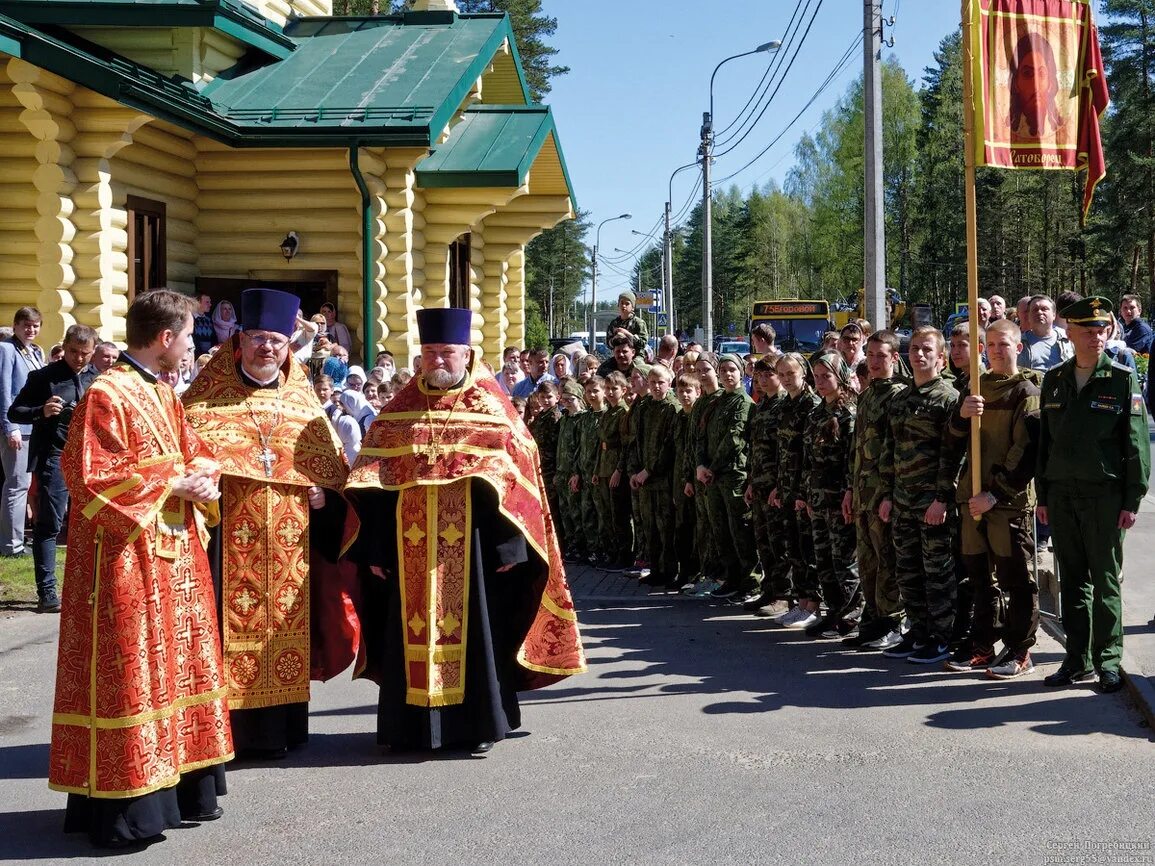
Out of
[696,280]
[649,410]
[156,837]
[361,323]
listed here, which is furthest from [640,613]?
→ [696,280]

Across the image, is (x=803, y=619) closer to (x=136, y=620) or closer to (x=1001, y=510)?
(x=1001, y=510)

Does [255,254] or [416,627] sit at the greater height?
[255,254]

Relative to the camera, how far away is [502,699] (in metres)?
6.52

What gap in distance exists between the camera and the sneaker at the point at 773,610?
9650mm

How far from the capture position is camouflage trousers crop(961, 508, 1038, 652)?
7.34m

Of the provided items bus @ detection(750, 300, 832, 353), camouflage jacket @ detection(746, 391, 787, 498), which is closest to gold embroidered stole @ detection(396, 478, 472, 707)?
camouflage jacket @ detection(746, 391, 787, 498)

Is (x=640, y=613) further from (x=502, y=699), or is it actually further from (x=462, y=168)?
(x=462, y=168)

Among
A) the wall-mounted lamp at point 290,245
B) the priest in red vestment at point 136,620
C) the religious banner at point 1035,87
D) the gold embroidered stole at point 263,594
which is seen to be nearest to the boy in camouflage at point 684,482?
the religious banner at point 1035,87

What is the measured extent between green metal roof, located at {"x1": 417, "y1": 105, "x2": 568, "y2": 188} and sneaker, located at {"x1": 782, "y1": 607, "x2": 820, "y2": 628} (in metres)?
9.50

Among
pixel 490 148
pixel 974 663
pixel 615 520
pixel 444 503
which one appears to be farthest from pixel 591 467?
pixel 490 148

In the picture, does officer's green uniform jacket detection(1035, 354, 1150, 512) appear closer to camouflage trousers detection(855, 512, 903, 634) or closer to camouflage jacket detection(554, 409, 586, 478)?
camouflage trousers detection(855, 512, 903, 634)

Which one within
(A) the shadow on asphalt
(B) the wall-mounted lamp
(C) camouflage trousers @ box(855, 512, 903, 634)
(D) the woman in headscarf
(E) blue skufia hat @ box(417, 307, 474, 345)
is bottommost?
(A) the shadow on asphalt

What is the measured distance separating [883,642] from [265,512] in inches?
167

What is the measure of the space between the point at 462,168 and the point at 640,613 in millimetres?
9184
